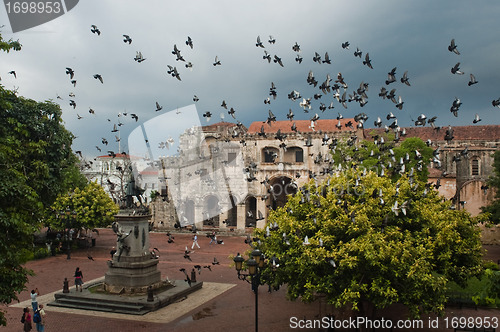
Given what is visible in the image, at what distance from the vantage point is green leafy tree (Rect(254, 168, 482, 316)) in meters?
12.1

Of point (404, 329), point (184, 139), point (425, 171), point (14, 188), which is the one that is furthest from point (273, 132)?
point (14, 188)

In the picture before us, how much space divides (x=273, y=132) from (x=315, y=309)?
31.0 metres

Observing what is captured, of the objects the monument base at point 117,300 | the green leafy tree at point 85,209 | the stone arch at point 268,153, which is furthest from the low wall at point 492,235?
the green leafy tree at point 85,209

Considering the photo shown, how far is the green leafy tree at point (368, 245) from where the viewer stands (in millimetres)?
12102

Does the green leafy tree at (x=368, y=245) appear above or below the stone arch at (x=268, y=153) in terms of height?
below

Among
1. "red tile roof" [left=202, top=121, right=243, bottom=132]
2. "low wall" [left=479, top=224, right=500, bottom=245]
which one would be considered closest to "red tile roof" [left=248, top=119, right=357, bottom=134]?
"red tile roof" [left=202, top=121, right=243, bottom=132]

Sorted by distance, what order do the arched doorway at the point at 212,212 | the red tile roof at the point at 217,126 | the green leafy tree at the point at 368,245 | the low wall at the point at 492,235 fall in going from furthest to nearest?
the red tile roof at the point at 217,126, the arched doorway at the point at 212,212, the low wall at the point at 492,235, the green leafy tree at the point at 368,245

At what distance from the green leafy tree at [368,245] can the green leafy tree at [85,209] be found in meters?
21.2

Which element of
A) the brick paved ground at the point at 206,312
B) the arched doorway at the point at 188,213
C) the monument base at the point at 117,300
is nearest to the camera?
the brick paved ground at the point at 206,312

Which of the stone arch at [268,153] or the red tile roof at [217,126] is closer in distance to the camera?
the stone arch at [268,153]

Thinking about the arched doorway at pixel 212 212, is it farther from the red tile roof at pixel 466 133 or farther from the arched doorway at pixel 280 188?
the red tile roof at pixel 466 133

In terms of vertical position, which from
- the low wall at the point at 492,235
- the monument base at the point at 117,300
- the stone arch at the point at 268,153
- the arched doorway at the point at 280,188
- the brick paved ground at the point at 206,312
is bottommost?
the brick paved ground at the point at 206,312

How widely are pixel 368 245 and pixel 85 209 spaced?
26.8m

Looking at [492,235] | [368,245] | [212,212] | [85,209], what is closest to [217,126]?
[212,212]
